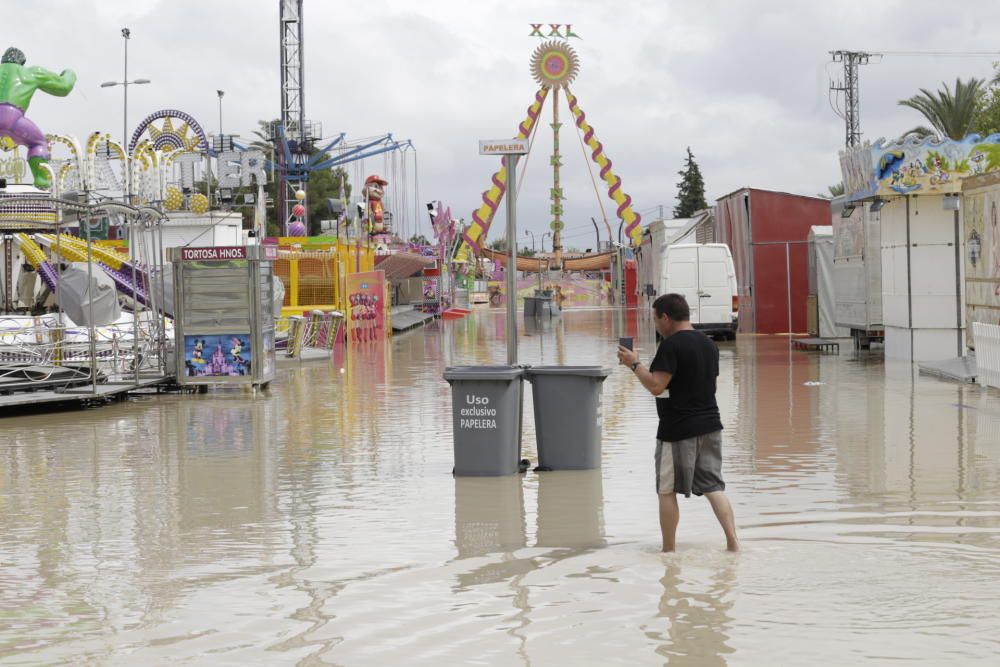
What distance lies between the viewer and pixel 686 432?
785 cm

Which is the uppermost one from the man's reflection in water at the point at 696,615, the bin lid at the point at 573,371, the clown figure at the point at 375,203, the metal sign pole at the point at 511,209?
the clown figure at the point at 375,203

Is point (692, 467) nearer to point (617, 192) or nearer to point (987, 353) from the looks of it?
point (987, 353)

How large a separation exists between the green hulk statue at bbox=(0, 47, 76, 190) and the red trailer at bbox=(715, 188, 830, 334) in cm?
1713

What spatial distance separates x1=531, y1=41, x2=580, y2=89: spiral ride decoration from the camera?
52625mm

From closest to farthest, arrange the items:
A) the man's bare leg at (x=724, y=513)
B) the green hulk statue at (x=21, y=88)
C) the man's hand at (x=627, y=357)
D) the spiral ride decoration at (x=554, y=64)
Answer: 1. the man's bare leg at (x=724, y=513)
2. the man's hand at (x=627, y=357)
3. the green hulk statue at (x=21, y=88)
4. the spiral ride decoration at (x=554, y=64)

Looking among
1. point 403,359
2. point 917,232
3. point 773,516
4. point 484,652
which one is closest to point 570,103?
point 403,359

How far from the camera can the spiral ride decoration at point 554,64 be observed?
52.6 m

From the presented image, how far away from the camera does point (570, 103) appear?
50062 mm

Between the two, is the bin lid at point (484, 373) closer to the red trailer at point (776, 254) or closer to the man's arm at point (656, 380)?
the man's arm at point (656, 380)

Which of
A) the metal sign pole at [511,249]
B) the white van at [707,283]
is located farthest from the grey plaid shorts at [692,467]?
the white van at [707,283]

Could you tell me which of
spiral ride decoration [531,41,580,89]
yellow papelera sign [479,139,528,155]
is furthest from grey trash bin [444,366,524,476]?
spiral ride decoration [531,41,580,89]

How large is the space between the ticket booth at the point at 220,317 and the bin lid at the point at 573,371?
10.6m

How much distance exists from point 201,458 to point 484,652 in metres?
7.67

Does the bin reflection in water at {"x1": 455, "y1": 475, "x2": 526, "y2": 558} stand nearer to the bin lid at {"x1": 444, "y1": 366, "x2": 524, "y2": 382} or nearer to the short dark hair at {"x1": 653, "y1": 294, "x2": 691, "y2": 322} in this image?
the bin lid at {"x1": 444, "y1": 366, "x2": 524, "y2": 382}
